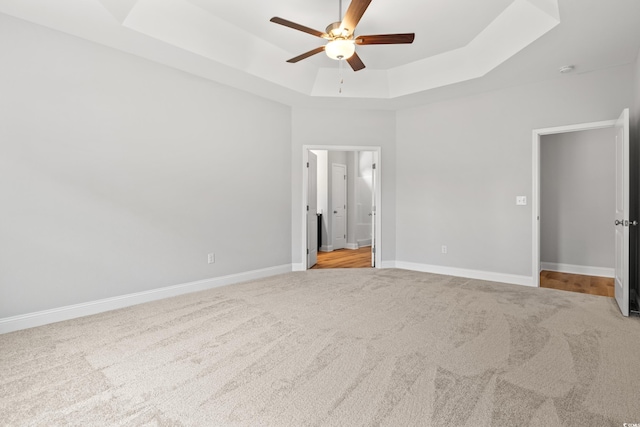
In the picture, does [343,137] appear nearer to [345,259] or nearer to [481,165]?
[481,165]

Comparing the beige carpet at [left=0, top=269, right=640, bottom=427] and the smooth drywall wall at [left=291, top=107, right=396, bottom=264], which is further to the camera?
the smooth drywall wall at [left=291, top=107, right=396, bottom=264]

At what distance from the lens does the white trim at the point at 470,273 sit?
181 inches

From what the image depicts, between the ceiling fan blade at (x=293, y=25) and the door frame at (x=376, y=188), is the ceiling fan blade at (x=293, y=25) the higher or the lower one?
the higher one

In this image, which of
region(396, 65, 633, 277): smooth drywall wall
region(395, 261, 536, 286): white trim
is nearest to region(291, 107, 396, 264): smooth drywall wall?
region(396, 65, 633, 277): smooth drywall wall

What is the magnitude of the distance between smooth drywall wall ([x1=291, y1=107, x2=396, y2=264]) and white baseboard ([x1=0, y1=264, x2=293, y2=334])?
1.41 metres

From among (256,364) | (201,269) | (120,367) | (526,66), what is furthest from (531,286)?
(120,367)

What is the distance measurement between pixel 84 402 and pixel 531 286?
4992 mm

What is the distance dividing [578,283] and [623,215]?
5.91ft

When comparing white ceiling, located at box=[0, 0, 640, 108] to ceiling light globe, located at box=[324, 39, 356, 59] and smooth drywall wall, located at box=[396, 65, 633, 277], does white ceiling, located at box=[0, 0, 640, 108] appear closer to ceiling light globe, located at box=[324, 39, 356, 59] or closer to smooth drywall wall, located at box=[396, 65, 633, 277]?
smooth drywall wall, located at box=[396, 65, 633, 277]

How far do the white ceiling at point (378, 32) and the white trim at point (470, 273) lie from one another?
274cm

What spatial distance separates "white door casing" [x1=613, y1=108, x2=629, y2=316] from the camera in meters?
3.21

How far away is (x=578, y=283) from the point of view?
4.64 metres

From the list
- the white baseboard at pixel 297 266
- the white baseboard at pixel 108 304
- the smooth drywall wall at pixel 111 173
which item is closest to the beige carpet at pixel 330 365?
the white baseboard at pixel 108 304

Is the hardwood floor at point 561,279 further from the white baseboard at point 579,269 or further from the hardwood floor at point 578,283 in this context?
the white baseboard at point 579,269
